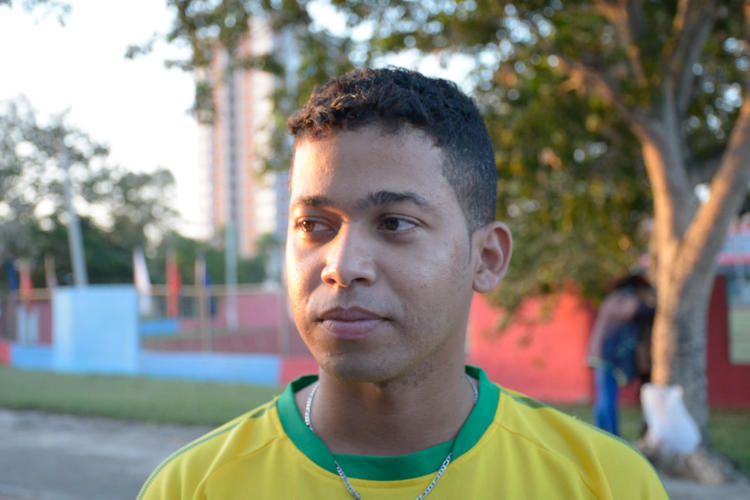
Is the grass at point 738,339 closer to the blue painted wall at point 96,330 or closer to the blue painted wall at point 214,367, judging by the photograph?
the blue painted wall at point 214,367

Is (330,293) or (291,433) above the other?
(330,293)

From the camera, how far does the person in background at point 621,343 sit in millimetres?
6148

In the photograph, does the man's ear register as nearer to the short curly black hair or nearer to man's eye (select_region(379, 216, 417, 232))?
the short curly black hair

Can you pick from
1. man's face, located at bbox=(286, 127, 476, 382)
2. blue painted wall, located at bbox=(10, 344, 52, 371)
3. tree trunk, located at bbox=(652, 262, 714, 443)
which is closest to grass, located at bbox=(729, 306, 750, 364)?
tree trunk, located at bbox=(652, 262, 714, 443)

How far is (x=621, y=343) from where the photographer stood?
6.38 meters

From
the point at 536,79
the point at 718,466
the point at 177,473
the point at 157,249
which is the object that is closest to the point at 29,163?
the point at 536,79

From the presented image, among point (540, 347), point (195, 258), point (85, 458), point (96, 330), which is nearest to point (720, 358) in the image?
point (540, 347)

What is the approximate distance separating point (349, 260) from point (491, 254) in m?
0.42

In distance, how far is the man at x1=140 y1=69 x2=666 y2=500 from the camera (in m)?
1.32

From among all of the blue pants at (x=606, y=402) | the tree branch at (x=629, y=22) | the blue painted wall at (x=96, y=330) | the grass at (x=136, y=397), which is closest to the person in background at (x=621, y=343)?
the blue pants at (x=606, y=402)

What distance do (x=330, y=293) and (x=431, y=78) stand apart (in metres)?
0.56

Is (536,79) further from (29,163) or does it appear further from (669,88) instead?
(29,163)

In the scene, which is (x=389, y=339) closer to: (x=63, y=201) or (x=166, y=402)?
(x=166, y=402)

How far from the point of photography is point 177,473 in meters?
1.44
